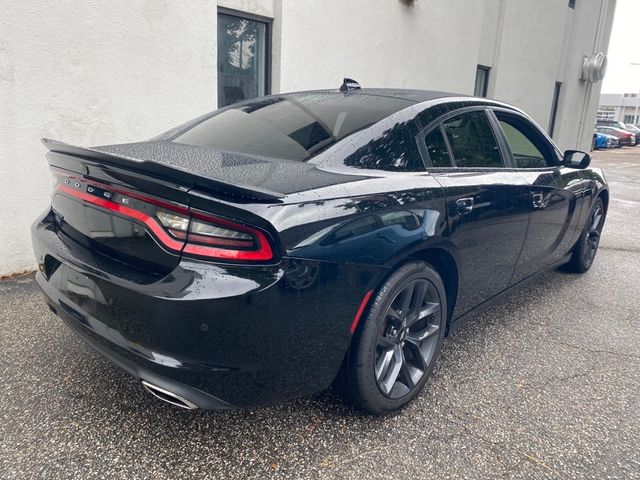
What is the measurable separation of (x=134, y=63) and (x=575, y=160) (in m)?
3.75

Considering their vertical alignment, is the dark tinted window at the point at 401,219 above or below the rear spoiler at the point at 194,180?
below

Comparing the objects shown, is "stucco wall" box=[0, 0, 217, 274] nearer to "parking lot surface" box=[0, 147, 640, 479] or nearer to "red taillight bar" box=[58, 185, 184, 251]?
"parking lot surface" box=[0, 147, 640, 479]

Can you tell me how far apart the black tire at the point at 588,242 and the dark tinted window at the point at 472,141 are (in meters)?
1.77

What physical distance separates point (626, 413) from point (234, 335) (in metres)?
2.00

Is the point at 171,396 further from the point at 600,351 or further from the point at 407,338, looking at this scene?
the point at 600,351

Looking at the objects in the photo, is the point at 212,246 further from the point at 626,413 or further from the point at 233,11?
the point at 233,11

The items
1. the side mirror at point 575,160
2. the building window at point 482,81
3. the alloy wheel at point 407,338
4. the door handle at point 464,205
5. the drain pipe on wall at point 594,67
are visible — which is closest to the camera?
the alloy wheel at point 407,338

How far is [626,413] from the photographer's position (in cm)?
247

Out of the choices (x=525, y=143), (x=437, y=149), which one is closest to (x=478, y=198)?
(x=437, y=149)

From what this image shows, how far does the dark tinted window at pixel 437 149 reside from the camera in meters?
2.56

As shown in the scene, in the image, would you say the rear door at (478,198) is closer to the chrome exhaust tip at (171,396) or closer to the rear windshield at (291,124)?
the rear windshield at (291,124)

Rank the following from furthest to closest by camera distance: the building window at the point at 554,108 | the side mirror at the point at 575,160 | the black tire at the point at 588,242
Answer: the building window at the point at 554,108 < the black tire at the point at 588,242 < the side mirror at the point at 575,160

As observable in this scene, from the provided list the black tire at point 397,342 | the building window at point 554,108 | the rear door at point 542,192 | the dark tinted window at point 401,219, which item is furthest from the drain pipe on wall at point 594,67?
the dark tinted window at point 401,219

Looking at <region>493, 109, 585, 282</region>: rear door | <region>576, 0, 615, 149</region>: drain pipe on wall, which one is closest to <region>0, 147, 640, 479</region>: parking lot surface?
<region>493, 109, 585, 282</region>: rear door
